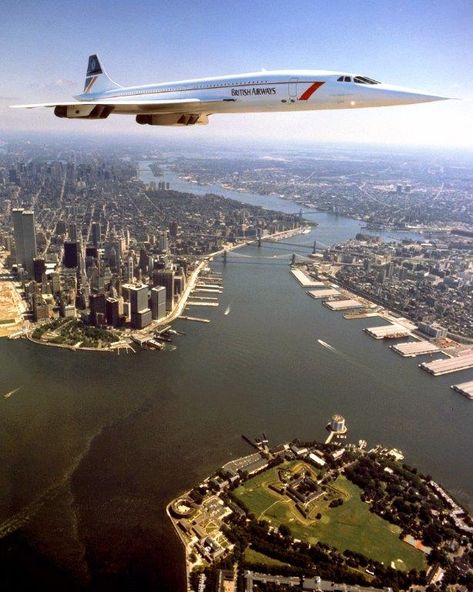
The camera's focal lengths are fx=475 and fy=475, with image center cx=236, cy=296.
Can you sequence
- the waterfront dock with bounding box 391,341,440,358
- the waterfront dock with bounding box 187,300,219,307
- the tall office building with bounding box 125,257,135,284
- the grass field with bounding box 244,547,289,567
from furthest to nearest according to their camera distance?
the tall office building with bounding box 125,257,135,284 → the waterfront dock with bounding box 187,300,219,307 → the waterfront dock with bounding box 391,341,440,358 → the grass field with bounding box 244,547,289,567

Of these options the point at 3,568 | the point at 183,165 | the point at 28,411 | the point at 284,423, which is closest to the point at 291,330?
the point at 284,423

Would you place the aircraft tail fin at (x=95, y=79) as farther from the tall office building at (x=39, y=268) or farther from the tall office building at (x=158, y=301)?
the tall office building at (x=39, y=268)

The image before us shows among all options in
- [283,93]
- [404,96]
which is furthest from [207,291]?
[404,96]

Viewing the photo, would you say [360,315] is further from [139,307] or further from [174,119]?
[174,119]

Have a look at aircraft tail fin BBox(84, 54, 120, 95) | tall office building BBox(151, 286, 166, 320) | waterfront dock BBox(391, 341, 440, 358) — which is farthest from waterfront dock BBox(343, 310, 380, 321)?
aircraft tail fin BBox(84, 54, 120, 95)

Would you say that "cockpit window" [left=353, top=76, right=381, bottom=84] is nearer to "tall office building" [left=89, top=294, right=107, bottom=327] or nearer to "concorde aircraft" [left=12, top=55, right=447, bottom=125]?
"concorde aircraft" [left=12, top=55, right=447, bottom=125]
